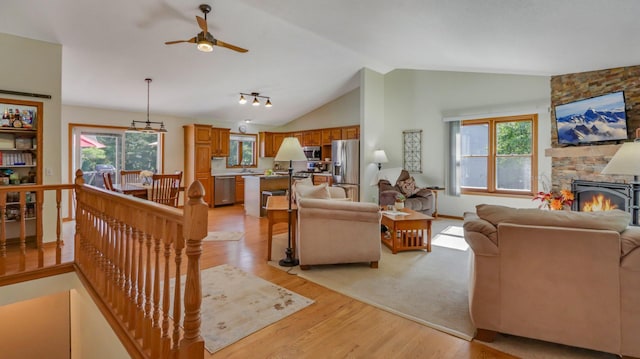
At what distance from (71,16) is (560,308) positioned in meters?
5.09

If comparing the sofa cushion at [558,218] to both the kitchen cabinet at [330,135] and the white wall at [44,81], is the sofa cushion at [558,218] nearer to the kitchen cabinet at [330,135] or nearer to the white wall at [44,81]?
the white wall at [44,81]

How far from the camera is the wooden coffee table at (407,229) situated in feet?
12.9

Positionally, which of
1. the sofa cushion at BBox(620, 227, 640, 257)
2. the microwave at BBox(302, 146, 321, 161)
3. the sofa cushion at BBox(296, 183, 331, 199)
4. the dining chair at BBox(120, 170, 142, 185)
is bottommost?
the sofa cushion at BBox(620, 227, 640, 257)

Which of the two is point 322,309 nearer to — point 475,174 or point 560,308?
point 560,308

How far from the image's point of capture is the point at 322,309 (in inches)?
98.7

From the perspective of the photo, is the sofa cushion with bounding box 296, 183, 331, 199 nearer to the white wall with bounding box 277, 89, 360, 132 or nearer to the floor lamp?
the floor lamp

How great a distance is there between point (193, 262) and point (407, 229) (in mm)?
3075

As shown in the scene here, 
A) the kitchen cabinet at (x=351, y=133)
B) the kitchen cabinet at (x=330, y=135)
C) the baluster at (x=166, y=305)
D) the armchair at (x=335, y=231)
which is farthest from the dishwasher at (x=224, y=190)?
the baluster at (x=166, y=305)

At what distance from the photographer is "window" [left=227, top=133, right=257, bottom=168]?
28.1 feet

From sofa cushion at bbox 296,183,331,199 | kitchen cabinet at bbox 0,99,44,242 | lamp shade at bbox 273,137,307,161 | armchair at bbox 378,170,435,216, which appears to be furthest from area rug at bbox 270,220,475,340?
kitchen cabinet at bbox 0,99,44,242

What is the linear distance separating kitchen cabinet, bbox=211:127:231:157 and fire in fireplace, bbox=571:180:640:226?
7.22 m

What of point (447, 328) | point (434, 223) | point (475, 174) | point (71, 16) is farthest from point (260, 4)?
point (475, 174)

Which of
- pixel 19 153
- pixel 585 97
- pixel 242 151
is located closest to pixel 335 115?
pixel 242 151

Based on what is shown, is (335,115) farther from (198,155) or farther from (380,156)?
(198,155)
